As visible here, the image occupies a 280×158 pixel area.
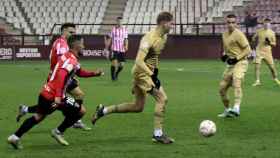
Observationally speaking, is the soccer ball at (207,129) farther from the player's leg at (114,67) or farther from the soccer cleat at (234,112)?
the player's leg at (114,67)

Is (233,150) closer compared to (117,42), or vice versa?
(233,150)

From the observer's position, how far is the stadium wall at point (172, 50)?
4444 centimetres

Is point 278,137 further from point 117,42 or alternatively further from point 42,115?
point 117,42

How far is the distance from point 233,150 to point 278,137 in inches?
65.1

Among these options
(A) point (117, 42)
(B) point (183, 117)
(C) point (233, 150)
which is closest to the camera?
(C) point (233, 150)

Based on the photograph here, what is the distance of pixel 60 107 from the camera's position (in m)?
11.3

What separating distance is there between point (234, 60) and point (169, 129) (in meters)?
2.80

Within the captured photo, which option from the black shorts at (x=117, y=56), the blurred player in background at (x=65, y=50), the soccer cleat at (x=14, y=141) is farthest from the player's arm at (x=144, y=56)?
the black shorts at (x=117, y=56)

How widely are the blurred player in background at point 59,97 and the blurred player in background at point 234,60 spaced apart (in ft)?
15.2

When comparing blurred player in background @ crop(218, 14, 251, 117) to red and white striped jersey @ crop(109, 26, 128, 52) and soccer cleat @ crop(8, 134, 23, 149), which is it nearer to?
soccer cleat @ crop(8, 134, 23, 149)

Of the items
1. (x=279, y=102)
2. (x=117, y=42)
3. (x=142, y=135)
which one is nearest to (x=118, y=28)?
(x=117, y=42)

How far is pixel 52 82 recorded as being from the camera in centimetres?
1102

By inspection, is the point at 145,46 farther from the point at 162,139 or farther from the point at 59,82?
the point at 59,82

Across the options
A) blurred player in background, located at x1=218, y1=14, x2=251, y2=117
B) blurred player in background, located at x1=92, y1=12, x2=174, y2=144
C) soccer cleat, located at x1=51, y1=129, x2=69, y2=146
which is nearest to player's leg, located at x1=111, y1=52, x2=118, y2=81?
blurred player in background, located at x1=218, y1=14, x2=251, y2=117
